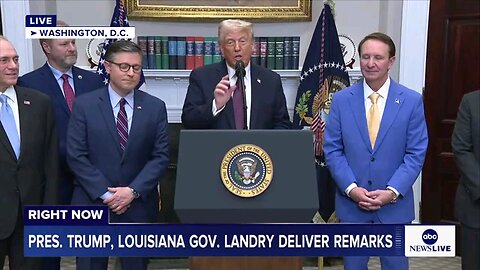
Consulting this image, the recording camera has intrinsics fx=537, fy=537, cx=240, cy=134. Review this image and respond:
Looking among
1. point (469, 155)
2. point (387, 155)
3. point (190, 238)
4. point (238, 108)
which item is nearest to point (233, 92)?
point (238, 108)

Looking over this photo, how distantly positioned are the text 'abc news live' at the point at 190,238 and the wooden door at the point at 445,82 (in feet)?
9.26

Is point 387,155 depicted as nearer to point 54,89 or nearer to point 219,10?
point 54,89

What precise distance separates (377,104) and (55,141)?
1.43 metres

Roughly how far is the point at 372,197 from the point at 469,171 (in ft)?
2.22

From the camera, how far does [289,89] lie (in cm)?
434

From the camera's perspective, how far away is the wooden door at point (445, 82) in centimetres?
390

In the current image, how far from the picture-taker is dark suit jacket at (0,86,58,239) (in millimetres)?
2227

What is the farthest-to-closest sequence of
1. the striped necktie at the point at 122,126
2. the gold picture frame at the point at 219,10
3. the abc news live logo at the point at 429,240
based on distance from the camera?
the gold picture frame at the point at 219,10, the striped necktie at the point at 122,126, the abc news live logo at the point at 429,240

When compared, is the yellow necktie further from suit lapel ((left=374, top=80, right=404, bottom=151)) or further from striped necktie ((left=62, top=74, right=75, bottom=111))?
striped necktie ((left=62, top=74, right=75, bottom=111))

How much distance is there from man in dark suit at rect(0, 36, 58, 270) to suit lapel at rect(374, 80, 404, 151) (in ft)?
4.65

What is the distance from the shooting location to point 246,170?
1.55 m

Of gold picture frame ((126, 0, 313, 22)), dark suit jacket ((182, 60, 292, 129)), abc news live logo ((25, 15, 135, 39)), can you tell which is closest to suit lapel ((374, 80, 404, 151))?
dark suit jacket ((182, 60, 292, 129))

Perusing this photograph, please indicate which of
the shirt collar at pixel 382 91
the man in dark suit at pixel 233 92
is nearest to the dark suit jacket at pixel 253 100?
the man in dark suit at pixel 233 92

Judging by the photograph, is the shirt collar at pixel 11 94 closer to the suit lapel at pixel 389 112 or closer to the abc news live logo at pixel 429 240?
the suit lapel at pixel 389 112
